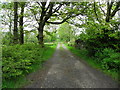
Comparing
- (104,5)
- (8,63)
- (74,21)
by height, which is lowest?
(8,63)

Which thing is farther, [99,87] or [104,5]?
[104,5]

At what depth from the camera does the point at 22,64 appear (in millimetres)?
3797

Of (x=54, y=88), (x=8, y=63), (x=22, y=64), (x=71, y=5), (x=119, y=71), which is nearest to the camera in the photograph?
(x=54, y=88)

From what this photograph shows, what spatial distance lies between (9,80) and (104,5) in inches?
503

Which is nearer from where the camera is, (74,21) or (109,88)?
(109,88)

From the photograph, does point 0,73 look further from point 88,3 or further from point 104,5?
point 104,5

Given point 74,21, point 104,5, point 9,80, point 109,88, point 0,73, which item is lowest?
point 109,88

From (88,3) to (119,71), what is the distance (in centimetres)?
908

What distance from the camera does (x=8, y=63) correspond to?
332 cm

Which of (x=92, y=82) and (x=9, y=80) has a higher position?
(x=9, y=80)

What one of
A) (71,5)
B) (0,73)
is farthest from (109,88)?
(71,5)

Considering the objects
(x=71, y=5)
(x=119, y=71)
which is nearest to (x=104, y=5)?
(x=71, y=5)

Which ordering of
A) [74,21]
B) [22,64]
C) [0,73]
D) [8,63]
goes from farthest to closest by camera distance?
[74,21] < [22,64] < [8,63] < [0,73]

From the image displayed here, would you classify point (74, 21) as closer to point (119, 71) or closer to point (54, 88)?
point (119, 71)
